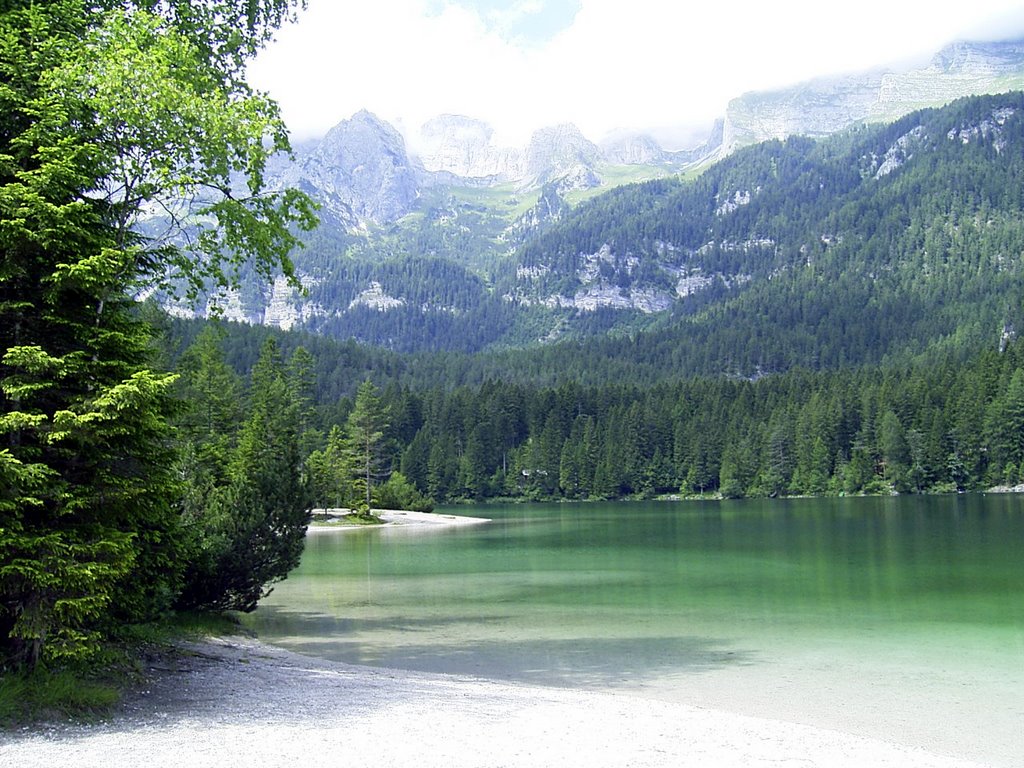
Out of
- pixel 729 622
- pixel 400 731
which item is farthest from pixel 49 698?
pixel 729 622

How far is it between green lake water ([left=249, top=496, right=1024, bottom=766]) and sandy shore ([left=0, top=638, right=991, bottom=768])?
2.42 m

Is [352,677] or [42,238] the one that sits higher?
[42,238]

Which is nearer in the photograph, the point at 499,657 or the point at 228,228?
the point at 228,228

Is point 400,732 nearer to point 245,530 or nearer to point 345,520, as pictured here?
point 245,530

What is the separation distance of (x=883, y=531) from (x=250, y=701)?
5195cm

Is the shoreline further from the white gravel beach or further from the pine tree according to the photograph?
the white gravel beach

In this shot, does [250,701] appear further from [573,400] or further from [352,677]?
[573,400]

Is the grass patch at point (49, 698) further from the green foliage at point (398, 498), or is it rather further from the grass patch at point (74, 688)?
the green foliage at point (398, 498)

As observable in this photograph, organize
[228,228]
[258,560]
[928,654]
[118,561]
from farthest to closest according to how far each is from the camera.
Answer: [258,560] < [928,654] < [228,228] < [118,561]

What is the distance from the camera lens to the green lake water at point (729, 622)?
16.4 m

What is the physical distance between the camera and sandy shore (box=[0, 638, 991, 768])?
10344mm

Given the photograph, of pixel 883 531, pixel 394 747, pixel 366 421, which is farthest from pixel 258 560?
pixel 366 421

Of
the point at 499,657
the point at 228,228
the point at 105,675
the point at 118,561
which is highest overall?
the point at 228,228

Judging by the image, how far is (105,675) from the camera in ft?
43.3
